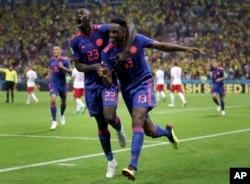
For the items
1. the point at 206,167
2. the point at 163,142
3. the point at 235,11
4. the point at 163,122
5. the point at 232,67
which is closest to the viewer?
the point at 206,167

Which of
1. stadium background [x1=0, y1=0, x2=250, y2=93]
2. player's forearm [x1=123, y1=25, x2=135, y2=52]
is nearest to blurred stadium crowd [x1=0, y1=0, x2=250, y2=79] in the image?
stadium background [x1=0, y1=0, x2=250, y2=93]

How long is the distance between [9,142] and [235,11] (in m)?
40.8

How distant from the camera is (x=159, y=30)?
178ft

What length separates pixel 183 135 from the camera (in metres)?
15.9

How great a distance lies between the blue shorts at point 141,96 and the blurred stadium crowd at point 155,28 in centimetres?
3940

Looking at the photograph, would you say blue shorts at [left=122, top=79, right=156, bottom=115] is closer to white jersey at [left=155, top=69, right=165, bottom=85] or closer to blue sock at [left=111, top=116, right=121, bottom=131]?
blue sock at [left=111, top=116, right=121, bottom=131]

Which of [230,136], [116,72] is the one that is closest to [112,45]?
[116,72]

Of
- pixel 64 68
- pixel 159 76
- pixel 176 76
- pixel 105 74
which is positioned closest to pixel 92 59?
pixel 105 74

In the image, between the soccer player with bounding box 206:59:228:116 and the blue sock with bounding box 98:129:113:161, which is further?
the soccer player with bounding box 206:59:228:116

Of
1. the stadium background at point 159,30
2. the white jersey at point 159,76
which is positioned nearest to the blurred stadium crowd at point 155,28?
the stadium background at point 159,30

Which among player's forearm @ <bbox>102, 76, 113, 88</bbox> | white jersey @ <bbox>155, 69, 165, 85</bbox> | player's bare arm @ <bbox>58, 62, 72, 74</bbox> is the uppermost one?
player's forearm @ <bbox>102, 76, 113, 88</bbox>

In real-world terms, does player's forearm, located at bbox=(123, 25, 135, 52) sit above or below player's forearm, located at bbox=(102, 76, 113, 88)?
above

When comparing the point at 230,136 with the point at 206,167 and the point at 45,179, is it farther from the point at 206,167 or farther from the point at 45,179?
the point at 45,179

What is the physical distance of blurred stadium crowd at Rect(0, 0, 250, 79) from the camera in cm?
5038
